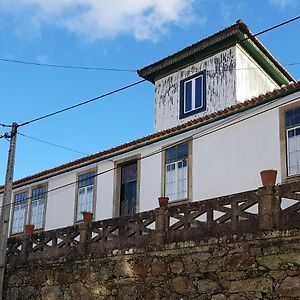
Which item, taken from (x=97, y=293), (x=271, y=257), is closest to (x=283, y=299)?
(x=271, y=257)

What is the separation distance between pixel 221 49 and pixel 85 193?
6.40m

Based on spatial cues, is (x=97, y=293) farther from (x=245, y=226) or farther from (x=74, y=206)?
(x=74, y=206)

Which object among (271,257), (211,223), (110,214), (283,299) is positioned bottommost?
(283,299)

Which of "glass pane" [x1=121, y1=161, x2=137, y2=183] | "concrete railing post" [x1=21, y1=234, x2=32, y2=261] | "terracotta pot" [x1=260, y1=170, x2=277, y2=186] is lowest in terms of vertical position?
"concrete railing post" [x1=21, y1=234, x2=32, y2=261]

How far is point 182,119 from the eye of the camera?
1914 cm

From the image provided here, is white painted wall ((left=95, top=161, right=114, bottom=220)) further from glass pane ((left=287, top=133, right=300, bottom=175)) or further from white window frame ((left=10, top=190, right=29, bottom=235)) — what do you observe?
glass pane ((left=287, top=133, right=300, bottom=175))

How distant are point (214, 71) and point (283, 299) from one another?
412 inches

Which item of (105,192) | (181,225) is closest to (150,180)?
(105,192)

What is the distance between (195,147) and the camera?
585 inches

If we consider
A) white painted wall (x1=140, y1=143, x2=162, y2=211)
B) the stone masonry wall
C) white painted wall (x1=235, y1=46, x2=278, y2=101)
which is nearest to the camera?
the stone masonry wall

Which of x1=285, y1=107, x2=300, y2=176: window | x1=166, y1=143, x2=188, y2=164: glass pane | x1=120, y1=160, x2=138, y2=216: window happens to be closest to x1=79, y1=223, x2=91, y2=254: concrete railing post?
x1=120, y1=160, x2=138, y2=216: window

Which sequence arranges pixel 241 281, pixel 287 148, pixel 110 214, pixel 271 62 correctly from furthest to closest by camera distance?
pixel 271 62 < pixel 110 214 < pixel 287 148 < pixel 241 281

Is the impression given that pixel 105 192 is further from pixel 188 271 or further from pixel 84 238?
pixel 188 271

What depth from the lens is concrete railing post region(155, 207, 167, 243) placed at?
12016mm
